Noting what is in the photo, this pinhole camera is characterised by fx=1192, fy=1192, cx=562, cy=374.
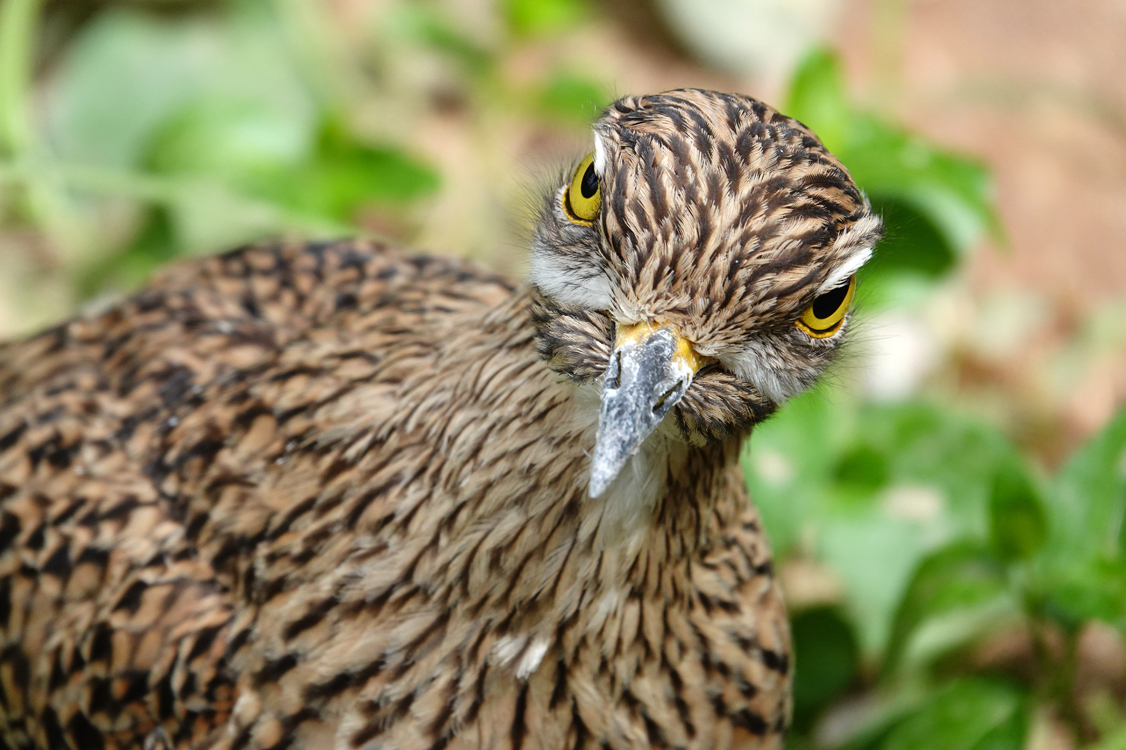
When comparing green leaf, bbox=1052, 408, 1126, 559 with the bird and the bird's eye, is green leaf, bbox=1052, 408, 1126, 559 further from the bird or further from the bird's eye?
the bird's eye

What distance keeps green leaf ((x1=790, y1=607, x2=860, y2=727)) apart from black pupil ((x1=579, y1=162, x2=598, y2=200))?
2.42m

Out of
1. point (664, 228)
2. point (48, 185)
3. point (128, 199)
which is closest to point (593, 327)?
point (664, 228)

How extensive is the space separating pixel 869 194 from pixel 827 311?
2.10 meters

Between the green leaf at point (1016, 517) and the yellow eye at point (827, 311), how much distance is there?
159 centimetres

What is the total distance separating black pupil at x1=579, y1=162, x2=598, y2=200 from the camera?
198 centimetres

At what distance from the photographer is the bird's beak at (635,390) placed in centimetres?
180

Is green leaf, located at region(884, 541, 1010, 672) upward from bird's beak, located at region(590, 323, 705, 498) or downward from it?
downward

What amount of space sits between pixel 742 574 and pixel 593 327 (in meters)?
0.93

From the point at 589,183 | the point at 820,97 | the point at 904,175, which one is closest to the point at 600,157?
the point at 589,183

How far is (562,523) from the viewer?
223 cm

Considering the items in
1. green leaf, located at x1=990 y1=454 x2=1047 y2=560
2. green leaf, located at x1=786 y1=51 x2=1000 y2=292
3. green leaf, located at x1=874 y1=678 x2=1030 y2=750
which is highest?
green leaf, located at x1=786 y1=51 x2=1000 y2=292

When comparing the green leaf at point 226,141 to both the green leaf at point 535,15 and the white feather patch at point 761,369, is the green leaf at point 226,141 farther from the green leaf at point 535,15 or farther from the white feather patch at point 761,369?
the white feather patch at point 761,369

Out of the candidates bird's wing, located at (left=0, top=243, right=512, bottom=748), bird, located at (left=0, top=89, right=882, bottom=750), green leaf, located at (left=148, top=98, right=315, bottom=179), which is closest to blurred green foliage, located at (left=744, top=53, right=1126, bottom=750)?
bird, located at (left=0, top=89, right=882, bottom=750)

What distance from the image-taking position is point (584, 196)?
6.57 feet
